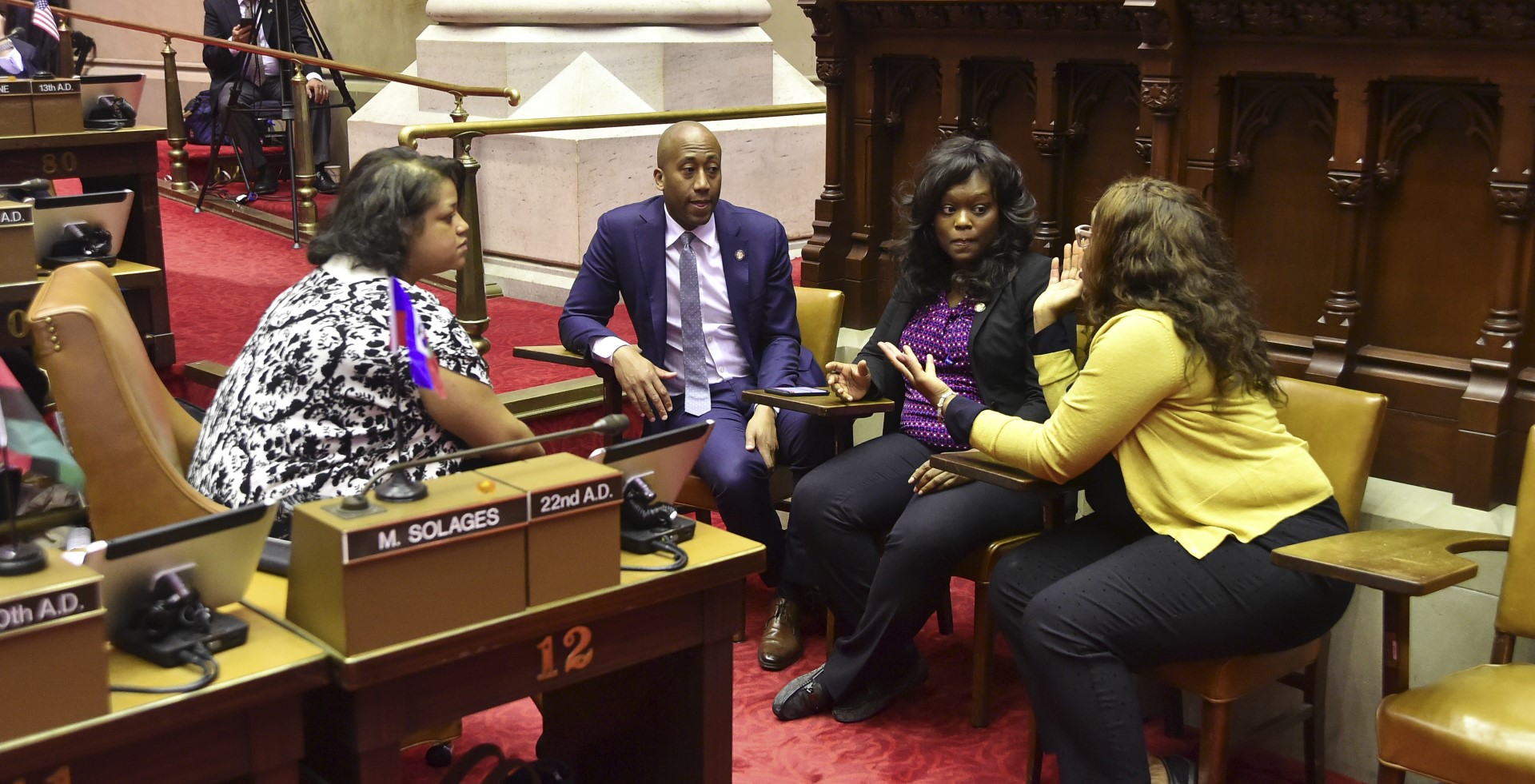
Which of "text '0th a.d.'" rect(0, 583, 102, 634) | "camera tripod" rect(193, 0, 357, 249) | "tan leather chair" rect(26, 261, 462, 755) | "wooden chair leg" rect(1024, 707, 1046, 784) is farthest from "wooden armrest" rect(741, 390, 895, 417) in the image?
"camera tripod" rect(193, 0, 357, 249)

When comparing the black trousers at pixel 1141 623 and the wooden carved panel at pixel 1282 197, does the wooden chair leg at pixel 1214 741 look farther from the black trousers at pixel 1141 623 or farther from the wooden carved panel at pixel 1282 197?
the wooden carved panel at pixel 1282 197

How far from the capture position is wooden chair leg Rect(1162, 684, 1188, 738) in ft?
10.2

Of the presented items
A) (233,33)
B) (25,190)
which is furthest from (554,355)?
(233,33)

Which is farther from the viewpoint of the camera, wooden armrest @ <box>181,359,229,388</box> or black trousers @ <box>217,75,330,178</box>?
black trousers @ <box>217,75,330,178</box>

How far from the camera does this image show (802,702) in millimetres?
3232

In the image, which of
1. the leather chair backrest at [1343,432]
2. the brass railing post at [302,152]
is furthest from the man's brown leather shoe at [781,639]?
the brass railing post at [302,152]

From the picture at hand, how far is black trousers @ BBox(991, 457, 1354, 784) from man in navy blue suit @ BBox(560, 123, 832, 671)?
3.48 ft

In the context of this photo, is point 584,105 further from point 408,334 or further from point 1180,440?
point 408,334

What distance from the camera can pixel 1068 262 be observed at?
3.11 m

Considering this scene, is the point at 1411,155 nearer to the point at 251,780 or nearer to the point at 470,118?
the point at 251,780

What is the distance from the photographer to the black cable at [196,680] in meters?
1.70

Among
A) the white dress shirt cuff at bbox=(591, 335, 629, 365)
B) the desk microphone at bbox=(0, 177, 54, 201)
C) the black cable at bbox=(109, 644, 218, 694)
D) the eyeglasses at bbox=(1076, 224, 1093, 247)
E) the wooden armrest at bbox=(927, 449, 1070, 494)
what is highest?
the desk microphone at bbox=(0, 177, 54, 201)

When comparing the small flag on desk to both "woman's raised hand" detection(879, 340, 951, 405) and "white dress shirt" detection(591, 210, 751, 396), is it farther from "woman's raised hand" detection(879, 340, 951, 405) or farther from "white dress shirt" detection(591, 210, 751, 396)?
"white dress shirt" detection(591, 210, 751, 396)

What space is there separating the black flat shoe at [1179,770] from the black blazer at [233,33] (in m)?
6.22
